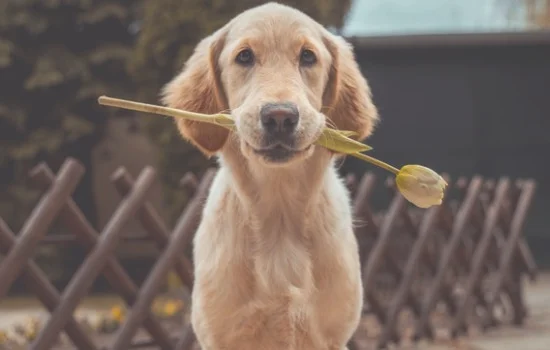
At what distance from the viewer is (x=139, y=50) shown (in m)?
7.85

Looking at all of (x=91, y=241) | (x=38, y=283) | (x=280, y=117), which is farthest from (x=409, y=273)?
(x=280, y=117)

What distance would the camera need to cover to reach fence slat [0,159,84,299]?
11.8 ft

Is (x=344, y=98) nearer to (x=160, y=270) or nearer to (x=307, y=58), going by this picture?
(x=307, y=58)

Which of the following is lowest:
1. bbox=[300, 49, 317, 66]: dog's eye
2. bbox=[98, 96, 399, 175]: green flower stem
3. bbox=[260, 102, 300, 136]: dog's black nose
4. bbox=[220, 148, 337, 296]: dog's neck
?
bbox=[220, 148, 337, 296]: dog's neck

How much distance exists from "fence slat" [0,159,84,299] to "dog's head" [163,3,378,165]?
1.32 meters

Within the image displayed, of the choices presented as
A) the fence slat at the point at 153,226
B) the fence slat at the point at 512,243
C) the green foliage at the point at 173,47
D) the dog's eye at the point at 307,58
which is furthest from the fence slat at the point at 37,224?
the fence slat at the point at 512,243

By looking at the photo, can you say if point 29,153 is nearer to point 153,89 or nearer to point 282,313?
point 153,89

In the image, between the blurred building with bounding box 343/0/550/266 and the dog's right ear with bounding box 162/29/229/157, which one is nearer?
the dog's right ear with bounding box 162/29/229/157

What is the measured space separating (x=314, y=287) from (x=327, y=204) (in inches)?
12.1

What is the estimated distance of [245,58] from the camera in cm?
235

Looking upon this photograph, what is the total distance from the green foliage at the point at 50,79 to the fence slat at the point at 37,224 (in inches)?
226

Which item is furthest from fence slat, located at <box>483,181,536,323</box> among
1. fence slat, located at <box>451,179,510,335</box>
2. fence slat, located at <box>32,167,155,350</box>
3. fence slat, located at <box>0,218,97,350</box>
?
fence slat, located at <box>0,218,97,350</box>

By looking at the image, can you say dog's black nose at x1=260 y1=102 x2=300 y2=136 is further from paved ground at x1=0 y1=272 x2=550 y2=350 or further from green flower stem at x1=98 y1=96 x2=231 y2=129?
paved ground at x1=0 y1=272 x2=550 y2=350

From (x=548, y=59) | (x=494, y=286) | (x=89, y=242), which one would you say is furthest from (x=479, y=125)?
(x=89, y=242)
